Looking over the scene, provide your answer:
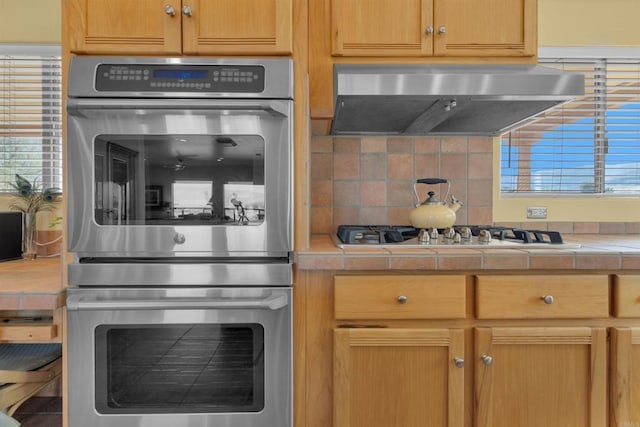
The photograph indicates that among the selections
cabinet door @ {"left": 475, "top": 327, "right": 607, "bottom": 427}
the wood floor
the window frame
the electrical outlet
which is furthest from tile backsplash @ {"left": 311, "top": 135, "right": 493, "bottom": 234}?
the wood floor

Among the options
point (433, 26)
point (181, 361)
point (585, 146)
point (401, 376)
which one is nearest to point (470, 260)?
point (401, 376)

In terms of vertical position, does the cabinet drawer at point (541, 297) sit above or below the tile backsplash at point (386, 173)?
below

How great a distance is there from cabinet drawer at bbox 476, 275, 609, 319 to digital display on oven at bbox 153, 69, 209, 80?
3.83 feet

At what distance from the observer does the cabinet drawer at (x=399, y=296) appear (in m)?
1.26

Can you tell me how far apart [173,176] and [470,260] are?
1032 mm

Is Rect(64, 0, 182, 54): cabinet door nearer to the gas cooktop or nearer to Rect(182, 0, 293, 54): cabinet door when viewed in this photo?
Rect(182, 0, 293, 54): cabinet door

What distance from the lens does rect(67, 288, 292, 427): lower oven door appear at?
1240 millimetres

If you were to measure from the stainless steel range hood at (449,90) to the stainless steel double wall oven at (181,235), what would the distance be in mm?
298

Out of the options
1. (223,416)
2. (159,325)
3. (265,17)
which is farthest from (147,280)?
(265,17)

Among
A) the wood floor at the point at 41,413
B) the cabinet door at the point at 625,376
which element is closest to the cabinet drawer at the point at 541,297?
the cabinet door at the point at 625,376

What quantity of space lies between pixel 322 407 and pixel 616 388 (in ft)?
3.27

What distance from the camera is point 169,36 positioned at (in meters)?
1.32

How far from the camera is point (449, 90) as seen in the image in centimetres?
140

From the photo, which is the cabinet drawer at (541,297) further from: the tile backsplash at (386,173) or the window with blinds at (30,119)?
the window with blinds at (30,119)
